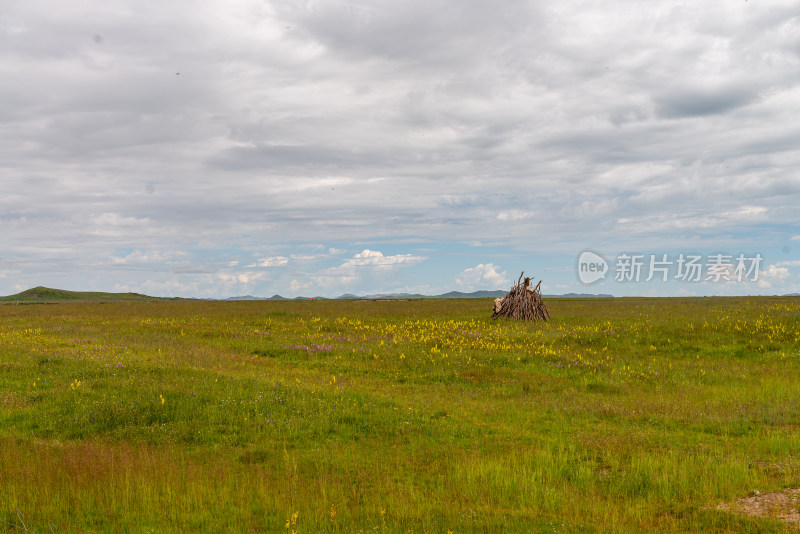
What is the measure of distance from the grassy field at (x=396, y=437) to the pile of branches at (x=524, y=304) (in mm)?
11720

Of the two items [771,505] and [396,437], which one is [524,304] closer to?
[396,437]

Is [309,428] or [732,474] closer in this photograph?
[732,474]

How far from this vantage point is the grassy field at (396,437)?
6891mm

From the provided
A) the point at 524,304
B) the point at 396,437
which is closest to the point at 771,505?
the point at 396,437

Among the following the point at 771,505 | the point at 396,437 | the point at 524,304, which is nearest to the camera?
the point at 771,505

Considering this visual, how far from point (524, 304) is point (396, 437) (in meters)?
24.9

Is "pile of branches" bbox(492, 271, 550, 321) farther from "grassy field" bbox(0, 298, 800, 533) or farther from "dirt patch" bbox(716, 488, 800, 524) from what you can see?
"dirt patch" bbox(716, 488, 800, 524)

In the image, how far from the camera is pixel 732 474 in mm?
8219

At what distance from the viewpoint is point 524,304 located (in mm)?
34125

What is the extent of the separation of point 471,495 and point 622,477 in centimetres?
265

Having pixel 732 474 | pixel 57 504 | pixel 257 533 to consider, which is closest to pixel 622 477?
pixel 732 474

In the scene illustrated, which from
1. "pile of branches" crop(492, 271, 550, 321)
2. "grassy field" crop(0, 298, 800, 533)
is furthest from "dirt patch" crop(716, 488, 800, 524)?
"pile of branches" crop(492, 271, 550, 321)

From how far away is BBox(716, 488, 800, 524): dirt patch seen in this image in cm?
666

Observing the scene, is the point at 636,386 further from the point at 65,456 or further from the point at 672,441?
the point at 65,456
